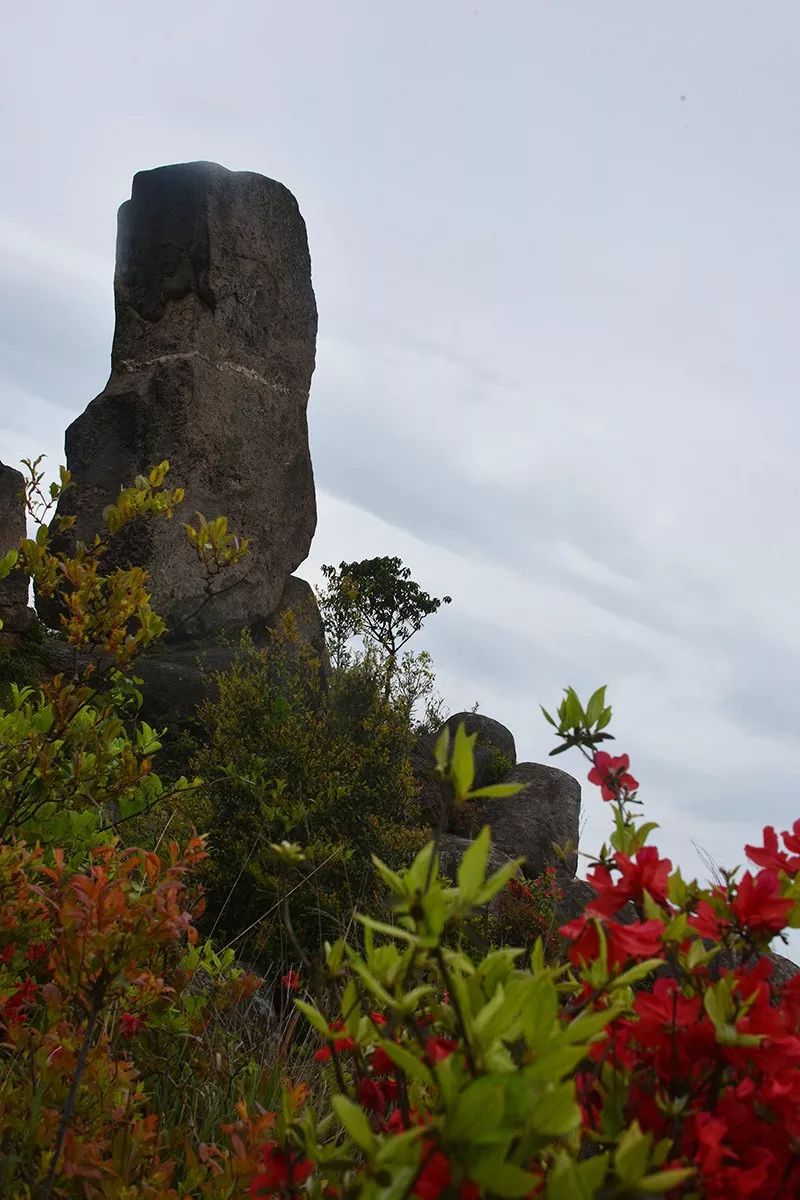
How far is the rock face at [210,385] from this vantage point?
10.8 meters

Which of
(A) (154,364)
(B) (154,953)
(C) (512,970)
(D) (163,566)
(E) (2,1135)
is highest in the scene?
(A) (154,364)

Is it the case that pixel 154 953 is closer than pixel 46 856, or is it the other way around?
pixel 154 953

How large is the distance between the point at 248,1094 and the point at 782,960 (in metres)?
6.24

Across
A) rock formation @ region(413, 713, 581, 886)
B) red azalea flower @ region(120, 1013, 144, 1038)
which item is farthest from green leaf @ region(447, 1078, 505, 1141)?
rock formation @ region(413, 713, 581, 886)

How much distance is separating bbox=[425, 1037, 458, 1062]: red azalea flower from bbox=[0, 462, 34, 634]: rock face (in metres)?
9.90

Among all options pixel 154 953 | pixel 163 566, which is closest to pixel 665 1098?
pixel 154 953

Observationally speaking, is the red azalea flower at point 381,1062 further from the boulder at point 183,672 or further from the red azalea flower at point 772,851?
the boulder at point 183,672

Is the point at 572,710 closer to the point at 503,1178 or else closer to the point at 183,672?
the point at 503,1178

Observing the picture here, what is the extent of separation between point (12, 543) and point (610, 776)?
10580 millimetres

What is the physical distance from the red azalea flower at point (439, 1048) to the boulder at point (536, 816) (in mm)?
9614

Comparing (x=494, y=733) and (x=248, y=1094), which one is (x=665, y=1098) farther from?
(x=494, y=733)

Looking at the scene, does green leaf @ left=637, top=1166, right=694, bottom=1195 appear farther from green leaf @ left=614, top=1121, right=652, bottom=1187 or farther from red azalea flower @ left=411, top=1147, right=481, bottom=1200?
red azalea flower @ left=411, top=1147, right=481, bottom=1200

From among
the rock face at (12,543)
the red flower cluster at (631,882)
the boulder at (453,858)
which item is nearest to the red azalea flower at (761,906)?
the red flower cluster at (631,882)

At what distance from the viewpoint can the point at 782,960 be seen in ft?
26.1
